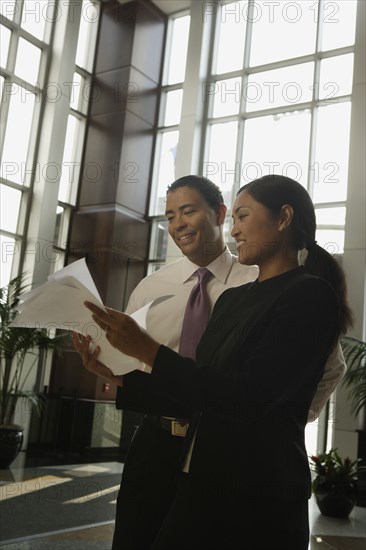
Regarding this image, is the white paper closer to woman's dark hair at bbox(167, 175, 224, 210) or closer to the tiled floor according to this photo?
woman's dark hair at bbox(167, 175, 224, 210)

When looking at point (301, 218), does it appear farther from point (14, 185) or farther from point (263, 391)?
point (14, 185)

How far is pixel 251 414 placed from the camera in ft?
4.10

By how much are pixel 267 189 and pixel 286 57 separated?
1027 centimetres

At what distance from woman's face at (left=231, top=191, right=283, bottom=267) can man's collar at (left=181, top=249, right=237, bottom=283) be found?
70 cm

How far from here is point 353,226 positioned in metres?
8.95

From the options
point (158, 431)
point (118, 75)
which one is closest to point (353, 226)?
point (118, 75)

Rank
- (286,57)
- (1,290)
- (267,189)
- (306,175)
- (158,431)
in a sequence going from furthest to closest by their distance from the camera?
(286,57) → (306,175) → (1,290) → (158,431) → (267,189)

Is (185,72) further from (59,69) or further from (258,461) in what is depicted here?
(258,461)

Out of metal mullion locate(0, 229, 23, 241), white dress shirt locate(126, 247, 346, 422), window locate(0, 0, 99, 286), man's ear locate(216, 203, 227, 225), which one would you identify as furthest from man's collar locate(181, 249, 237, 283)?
metal mullion locate(0, 229, 23, 241)

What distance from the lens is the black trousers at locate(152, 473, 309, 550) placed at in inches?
48.8

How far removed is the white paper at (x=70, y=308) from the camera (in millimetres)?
1291

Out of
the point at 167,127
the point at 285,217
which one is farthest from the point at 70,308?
the point at 167,127

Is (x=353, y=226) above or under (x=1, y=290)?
above

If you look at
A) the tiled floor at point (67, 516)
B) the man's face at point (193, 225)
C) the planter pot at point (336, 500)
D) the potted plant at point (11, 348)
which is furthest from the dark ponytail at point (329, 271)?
the potted plant at point (11, 348)
